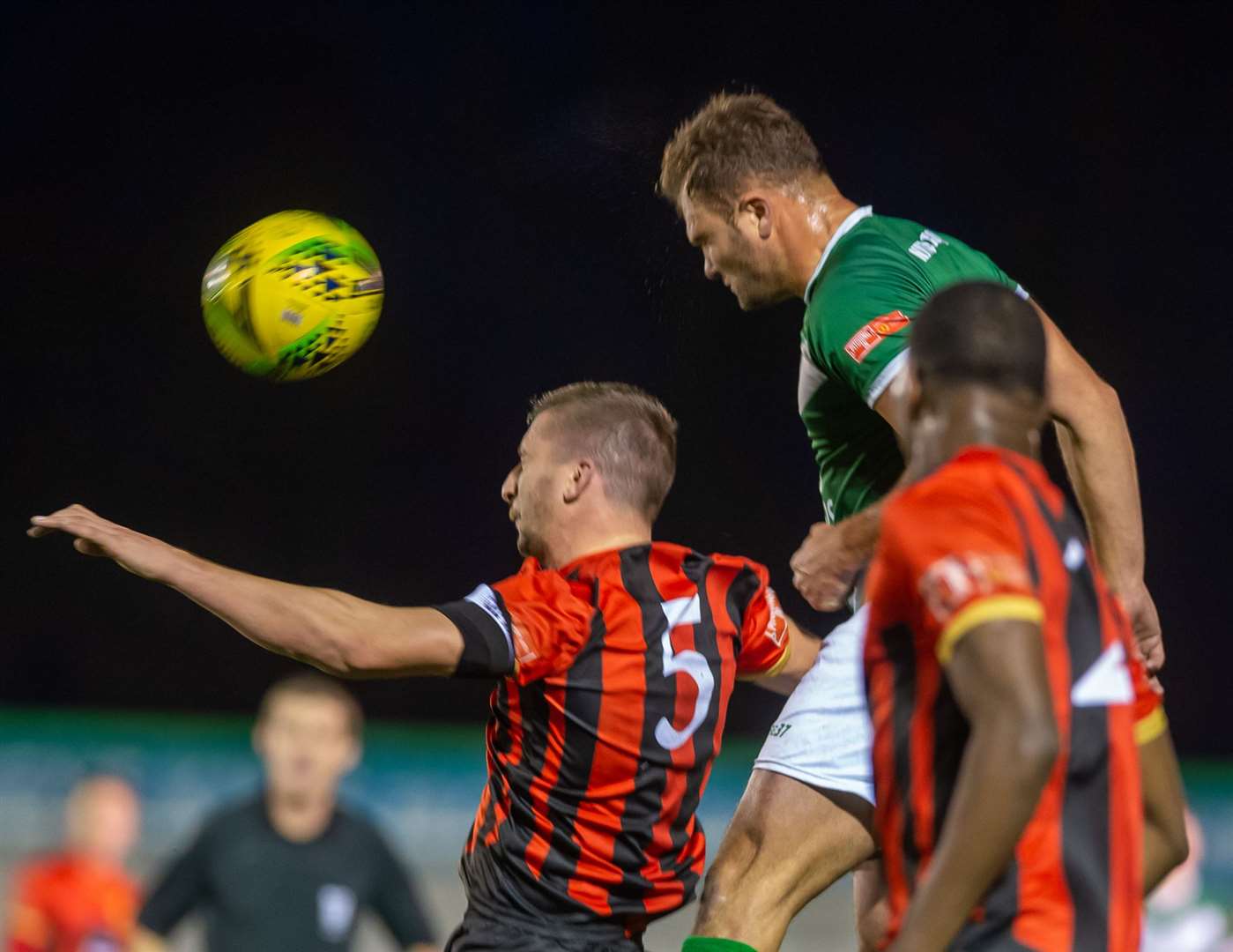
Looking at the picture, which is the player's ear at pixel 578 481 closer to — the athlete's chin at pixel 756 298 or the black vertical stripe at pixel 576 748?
the black vertical stripe at pixel 576 748

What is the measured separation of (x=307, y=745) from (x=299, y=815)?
0.92 feet

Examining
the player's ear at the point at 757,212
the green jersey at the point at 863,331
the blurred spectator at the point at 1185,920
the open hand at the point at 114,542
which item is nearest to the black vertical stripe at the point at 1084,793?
the green jersey at the point at 863,331

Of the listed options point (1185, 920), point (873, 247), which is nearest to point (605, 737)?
point (873, 247)

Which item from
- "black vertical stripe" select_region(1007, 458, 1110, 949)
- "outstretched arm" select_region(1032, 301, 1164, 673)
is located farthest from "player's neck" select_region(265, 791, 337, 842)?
"black vertical stripe" select_region(1007, 458, 1110, 949)

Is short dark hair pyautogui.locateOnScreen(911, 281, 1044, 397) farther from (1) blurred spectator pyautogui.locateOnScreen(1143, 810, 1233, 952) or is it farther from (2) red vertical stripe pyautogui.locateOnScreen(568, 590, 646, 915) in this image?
(1) blurred spectator pyautogui.locateOnScreen(1143, 810, 1233, 952)

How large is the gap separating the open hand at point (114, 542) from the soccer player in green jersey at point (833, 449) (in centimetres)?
105

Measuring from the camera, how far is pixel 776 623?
3004mm

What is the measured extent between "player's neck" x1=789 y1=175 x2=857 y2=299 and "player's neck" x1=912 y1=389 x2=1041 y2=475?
4.56 ft

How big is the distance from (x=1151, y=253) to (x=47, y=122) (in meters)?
5.18

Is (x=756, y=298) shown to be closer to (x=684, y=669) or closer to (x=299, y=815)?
(x=684, y=669)

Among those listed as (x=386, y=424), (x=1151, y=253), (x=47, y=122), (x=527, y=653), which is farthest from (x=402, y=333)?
(x=527, y=653)

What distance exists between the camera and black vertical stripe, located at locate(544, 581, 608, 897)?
2654 mm

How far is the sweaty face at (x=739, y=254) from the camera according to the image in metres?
3.22

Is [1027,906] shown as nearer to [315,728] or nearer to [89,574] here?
[315,728]
